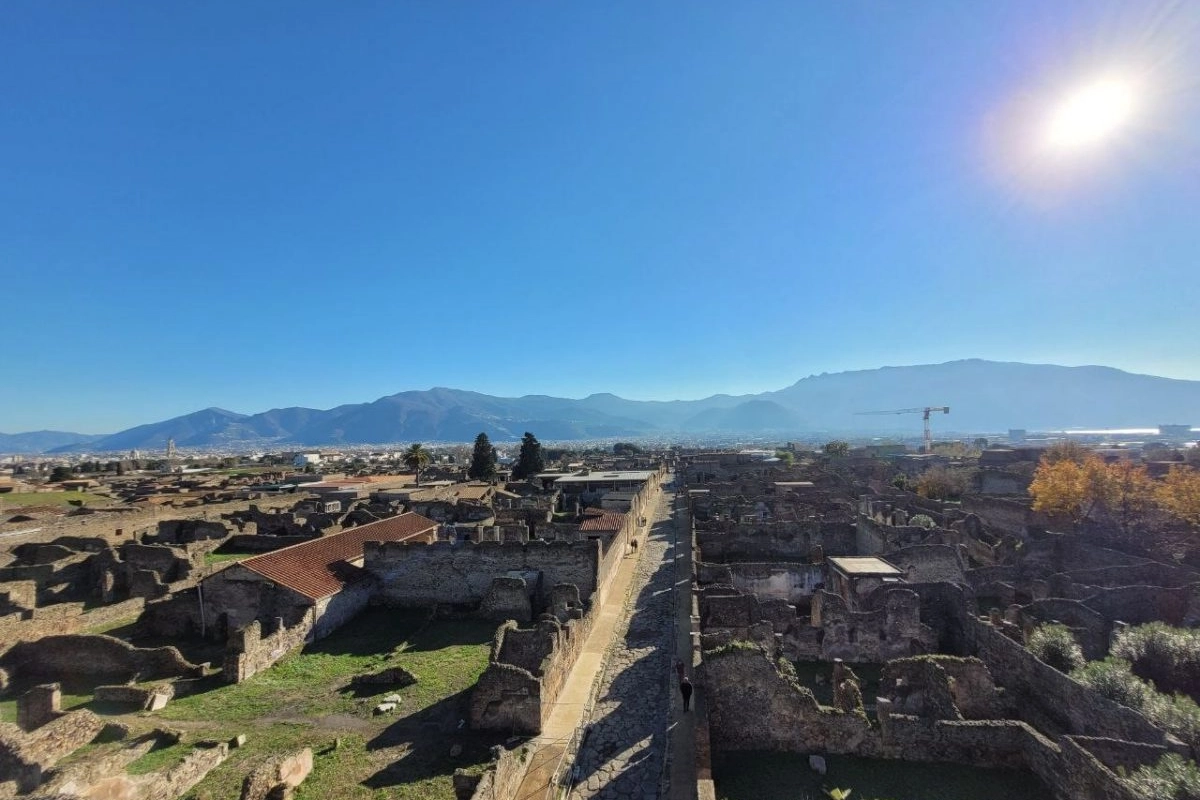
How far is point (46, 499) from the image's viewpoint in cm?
5288

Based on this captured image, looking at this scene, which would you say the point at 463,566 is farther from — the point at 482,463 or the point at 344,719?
the point at 482,463

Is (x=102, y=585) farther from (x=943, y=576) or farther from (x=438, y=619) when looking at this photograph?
(x=943, y=576)

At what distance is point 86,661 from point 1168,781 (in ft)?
90.5

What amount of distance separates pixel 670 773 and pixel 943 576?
1888 centimetres

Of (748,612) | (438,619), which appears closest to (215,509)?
(438,619)

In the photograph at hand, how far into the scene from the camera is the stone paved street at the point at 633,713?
11602 millimetres

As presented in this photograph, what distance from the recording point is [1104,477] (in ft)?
130

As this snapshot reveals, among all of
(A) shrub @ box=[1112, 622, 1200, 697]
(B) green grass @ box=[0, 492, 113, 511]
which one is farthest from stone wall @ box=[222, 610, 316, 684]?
(B) green grass @ box=[0, 492, 113, 511]

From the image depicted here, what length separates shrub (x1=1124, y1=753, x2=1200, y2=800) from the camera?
342 inches

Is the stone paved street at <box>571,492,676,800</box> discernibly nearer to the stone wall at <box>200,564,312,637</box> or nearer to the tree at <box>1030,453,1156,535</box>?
the stone wall at <box>200,564,312,637</box>

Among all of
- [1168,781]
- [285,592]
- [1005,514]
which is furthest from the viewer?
[1005,514]

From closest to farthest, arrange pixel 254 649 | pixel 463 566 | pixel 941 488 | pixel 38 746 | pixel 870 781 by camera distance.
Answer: pixel 870 781
pixel 38 746
pixel 254 649
pixel 463 566
pixel 941 488

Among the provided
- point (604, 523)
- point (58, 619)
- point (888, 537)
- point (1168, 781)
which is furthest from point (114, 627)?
point (888, 537)

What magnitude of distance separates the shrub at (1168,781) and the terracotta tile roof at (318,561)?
75.3ft
